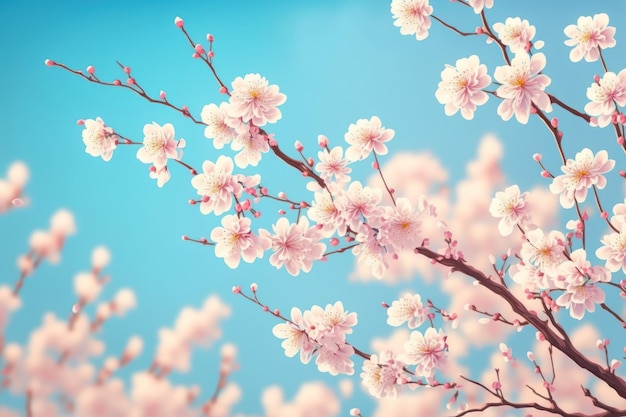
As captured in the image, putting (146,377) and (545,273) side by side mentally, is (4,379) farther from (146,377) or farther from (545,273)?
(545,273)

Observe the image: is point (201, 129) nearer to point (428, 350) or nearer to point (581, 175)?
point (428, 350)

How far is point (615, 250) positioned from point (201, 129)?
147 cm

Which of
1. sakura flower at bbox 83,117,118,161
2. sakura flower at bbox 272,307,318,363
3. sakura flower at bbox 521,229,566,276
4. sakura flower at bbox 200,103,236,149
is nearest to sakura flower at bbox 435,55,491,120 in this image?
sakura flower at bbox 521,229,566,276

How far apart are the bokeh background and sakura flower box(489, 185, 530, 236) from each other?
84 centimetres

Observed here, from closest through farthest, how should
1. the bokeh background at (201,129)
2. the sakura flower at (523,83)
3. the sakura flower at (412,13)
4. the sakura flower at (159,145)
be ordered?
the sakura flower at (523,83) < the sakura flower at (159,145) < the sakura flower at (412,13) < the bokeh background at (201,129)

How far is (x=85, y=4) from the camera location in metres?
2.29

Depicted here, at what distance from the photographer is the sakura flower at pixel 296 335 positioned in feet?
4.00

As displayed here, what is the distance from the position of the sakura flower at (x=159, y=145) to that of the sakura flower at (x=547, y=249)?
2.20ft

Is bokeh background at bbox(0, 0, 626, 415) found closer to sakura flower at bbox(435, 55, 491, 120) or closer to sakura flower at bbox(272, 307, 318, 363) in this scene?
sakura flower at bbox(272, 307, 318, 363)

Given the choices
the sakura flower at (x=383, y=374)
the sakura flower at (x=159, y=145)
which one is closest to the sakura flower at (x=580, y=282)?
the sakura flower at (x=383, y=374)

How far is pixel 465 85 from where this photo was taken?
1092 mm

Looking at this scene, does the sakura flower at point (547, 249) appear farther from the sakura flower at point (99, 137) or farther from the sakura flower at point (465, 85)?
the sakura flower at point (99, 137)

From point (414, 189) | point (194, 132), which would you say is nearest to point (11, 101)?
point (194, 132)

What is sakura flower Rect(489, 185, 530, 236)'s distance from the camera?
118 cm
